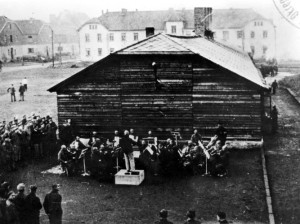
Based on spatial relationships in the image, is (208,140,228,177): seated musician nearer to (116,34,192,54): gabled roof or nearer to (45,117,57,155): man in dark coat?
(116,34,192,54): gabled roof

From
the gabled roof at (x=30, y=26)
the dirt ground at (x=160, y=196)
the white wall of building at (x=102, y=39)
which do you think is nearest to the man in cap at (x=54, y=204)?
the dirt ground at (x=160, y=196)

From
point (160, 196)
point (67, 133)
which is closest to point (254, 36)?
point (67, 133)

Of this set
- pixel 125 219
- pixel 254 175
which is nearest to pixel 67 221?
pixel 125 219

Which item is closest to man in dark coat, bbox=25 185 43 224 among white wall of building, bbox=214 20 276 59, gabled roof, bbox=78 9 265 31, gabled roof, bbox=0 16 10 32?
gabled roof, bbox=78 9 265 31

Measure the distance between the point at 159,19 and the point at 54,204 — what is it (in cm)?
6696

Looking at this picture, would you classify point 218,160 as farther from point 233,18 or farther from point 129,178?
point 233,18

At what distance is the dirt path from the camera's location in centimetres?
1346

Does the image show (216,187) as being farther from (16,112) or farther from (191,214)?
(16,112)

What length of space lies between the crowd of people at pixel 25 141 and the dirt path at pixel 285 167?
32.9ft

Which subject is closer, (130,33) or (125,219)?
(125,219)

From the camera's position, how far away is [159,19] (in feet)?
248

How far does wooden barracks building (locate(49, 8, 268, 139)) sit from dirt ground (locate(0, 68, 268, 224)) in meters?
2.58

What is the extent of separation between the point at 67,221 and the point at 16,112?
20549 millimetres

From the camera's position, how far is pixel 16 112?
31.8 metres
